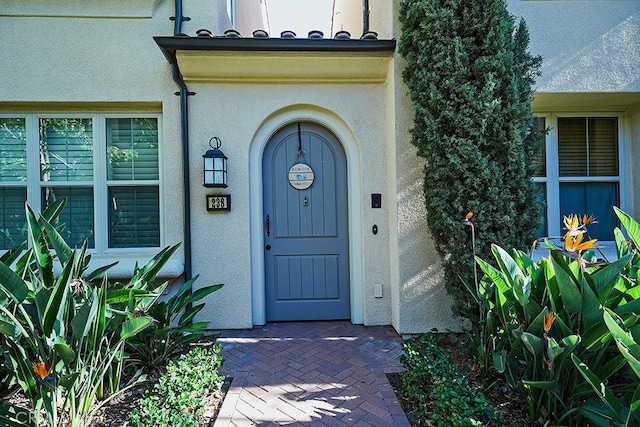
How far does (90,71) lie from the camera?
12.8 feet

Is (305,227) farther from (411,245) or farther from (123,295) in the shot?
(123,295)

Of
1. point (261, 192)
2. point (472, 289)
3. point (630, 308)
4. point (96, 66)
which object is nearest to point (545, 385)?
point (630, 308)

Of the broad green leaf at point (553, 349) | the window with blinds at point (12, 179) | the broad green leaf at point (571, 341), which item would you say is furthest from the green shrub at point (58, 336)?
the broad green leaf at point (571, 341)

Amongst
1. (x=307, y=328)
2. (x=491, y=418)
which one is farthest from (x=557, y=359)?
(x=307, y=328)

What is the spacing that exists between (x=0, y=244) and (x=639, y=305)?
627 centimetres

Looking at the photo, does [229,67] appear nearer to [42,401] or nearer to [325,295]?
[325,295]

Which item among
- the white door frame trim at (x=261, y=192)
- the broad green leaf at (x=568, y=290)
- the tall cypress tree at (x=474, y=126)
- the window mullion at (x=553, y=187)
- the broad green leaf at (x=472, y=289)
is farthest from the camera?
the window mullion at (x=553, y=187)

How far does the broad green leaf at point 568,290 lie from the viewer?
1.99 metres

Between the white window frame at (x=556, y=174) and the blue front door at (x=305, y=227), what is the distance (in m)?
2.74

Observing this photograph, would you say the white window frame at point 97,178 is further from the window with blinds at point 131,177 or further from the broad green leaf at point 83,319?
the broad green leaf at point 83,319

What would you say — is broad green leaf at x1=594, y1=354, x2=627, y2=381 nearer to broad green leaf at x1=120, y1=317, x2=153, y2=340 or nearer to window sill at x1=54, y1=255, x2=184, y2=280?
broad green leaf at x1=120, y1=317, x2=153, y2=340

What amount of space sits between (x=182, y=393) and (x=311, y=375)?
1146mm

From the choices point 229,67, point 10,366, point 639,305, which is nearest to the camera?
point 639,305

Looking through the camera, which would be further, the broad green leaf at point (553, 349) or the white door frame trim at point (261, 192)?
the white door frame trim at point (261, 192)
